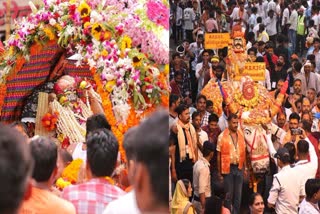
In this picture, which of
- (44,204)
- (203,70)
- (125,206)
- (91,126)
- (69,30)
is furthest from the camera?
(69,30)

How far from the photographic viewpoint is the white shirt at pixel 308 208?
2.56 m

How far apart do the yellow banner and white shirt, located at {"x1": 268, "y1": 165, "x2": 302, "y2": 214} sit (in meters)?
0.33

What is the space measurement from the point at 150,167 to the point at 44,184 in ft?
1.97

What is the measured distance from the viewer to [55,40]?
385 cm

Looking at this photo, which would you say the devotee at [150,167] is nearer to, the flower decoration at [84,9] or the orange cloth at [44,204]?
the orange cloth at [44,204]

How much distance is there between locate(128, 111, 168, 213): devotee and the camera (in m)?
1.75

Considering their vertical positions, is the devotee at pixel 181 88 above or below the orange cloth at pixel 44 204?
above

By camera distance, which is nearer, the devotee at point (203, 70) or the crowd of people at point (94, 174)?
the crowd of people at point (94, 174)

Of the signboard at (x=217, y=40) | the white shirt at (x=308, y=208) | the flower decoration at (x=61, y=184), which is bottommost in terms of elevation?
the white shirt at (x=308, y=208)

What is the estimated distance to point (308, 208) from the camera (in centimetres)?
256

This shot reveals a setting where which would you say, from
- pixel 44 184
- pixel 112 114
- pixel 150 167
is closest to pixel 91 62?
pixel 112 114

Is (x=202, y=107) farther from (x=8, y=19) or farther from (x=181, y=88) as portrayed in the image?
(x=8, y=19)

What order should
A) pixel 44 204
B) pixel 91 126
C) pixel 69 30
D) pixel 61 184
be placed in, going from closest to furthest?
pixel 44 204, pixel 61 184, pixel 91 126, pixel 69 30

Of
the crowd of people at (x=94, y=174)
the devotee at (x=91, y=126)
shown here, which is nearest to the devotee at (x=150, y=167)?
the crowd of people at (x=94, y=174)
